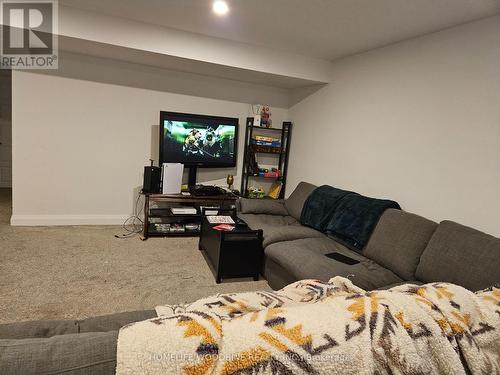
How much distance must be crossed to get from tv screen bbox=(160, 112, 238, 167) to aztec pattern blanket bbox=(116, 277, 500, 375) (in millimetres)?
3527

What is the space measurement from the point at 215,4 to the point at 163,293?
241 centimetres

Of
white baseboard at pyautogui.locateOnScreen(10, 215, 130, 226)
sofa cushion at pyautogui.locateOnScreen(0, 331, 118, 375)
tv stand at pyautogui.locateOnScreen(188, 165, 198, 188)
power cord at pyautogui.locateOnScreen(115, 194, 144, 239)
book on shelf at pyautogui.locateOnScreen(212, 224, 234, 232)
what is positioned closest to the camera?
sofa cushion at pyautogui.locateOnScreen(0, 331, 118, 375)

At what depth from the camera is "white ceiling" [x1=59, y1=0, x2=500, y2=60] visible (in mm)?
2334

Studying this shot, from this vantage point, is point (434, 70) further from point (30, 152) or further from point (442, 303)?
point (30, 152)

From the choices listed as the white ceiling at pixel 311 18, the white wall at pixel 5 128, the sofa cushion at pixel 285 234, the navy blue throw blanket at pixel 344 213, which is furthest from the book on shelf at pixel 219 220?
the white wall at pixel 5 128

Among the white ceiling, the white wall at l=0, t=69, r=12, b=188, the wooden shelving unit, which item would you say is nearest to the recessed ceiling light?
the white ceiling

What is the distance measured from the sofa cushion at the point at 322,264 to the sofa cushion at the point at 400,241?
69 mm

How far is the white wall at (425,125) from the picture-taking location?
2338 mm

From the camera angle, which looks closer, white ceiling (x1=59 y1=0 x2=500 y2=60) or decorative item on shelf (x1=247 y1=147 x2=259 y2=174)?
white ceiling (x1=59 y1=0 x2=500 y2=60)

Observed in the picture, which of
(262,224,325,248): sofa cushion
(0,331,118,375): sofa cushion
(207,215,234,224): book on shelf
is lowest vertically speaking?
(262,224,325,248): sofa cushion

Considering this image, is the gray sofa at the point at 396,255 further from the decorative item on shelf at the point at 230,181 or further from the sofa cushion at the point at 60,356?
the sofa cushion at the point at 60,356

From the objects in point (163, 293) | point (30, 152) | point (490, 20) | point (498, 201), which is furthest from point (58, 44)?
point (498, 201)

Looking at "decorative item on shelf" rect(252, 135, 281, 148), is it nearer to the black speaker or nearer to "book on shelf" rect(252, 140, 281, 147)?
"book on shelf" rect(252, 140, 281, 147)

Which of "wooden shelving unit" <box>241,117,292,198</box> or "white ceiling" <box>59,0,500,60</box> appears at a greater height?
"white ceiling" <box>59,0,500,60</box>
